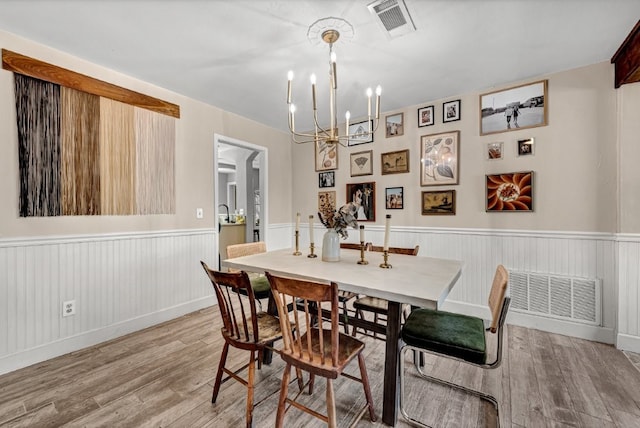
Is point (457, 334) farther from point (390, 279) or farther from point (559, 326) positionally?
point (559, 326)

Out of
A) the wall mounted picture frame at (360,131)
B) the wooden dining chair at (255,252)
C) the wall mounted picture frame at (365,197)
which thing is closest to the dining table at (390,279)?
the wooden dining chair at (255,252)

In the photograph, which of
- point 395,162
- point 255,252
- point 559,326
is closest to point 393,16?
point 395,162

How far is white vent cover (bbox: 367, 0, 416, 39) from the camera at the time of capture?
5.70 ft

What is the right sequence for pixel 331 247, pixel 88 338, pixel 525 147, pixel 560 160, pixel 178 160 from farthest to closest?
pixel 178 160 → pixel 525 147 → pixel 560 160 → pixel 88 338 → pixel 331 247

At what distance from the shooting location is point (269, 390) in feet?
6.11

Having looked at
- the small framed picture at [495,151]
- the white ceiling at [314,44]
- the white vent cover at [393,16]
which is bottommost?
the small framed picture at [495,151]

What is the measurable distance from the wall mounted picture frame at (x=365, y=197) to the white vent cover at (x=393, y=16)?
200 centimetres

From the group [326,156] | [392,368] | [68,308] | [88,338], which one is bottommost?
[88,338]

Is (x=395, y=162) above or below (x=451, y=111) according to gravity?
below

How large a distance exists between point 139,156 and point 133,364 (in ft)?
6.10

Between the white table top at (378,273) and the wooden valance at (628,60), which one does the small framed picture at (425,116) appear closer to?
the wooden valance at (628,60)

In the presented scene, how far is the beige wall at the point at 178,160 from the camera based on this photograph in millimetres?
2045

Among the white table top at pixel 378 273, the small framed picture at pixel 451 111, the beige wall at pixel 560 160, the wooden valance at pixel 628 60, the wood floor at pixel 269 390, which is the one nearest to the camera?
the white table top at pixel 378 273

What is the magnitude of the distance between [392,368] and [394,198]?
7.74ft
